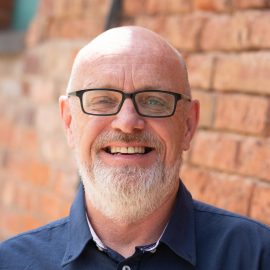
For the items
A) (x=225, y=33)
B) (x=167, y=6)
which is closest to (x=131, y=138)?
(x=225, y=33)

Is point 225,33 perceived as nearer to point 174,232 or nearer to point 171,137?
point 171,137

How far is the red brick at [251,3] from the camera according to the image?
318cm

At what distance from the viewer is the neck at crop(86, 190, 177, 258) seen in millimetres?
2510

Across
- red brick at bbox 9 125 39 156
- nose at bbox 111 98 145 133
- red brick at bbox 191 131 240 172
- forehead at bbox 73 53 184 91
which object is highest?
forehead at bbox 73 53 184 91

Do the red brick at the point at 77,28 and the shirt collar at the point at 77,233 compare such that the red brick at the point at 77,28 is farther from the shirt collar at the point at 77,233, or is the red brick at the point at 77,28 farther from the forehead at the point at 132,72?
the shirt collar at the point at 77,233

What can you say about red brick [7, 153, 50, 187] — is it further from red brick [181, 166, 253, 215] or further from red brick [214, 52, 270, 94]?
red brick [214, 52, 270, 94]

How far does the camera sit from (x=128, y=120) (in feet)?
7.97

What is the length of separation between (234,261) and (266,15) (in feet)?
3.76

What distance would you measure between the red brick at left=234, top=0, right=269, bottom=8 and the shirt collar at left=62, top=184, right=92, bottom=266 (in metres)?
1.12

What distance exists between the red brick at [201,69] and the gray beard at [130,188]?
A: 3.21 feet

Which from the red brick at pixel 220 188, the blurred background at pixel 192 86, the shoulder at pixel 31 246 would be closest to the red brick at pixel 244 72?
the blurred background at pixel 192 86

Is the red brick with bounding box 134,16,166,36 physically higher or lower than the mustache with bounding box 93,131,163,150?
higher

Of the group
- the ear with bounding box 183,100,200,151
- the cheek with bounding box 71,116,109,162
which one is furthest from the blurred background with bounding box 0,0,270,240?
the cheek with bounding box 71,116,109,162

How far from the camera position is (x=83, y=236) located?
2488 millimetres
